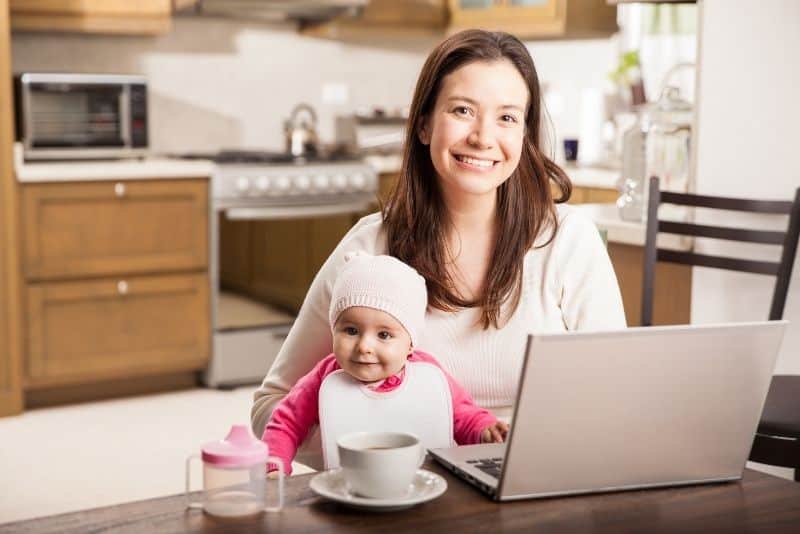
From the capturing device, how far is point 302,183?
14.8 ft

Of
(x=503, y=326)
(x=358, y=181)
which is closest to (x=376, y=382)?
(x=503, y=326)

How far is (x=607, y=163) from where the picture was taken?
474cm

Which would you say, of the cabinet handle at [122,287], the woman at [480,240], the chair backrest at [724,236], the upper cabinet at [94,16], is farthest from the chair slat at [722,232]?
the upper cabinet at [94,16]

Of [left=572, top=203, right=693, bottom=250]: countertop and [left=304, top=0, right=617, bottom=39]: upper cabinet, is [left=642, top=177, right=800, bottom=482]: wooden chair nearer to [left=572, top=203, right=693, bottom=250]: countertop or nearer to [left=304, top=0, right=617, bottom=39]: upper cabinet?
[left=572, top=203, right=693, bottom=250]: countertop

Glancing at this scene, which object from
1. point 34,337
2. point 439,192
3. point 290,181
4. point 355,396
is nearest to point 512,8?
point 290,181

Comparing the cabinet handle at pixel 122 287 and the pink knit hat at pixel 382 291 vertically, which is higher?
the pink knit hat at pixel 382 291

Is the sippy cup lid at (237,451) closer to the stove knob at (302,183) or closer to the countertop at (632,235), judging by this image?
the countertop at (632,235)

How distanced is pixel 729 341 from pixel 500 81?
648 mm

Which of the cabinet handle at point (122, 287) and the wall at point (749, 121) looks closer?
the wall at point (749, 121)

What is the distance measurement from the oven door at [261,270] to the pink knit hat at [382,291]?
291 cm

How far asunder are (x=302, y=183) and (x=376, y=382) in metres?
3.06

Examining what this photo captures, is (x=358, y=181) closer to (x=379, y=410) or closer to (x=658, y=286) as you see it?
(x=658, y=286)

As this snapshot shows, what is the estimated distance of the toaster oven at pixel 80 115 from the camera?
4.27 metres

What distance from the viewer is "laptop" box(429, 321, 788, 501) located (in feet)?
3.75
